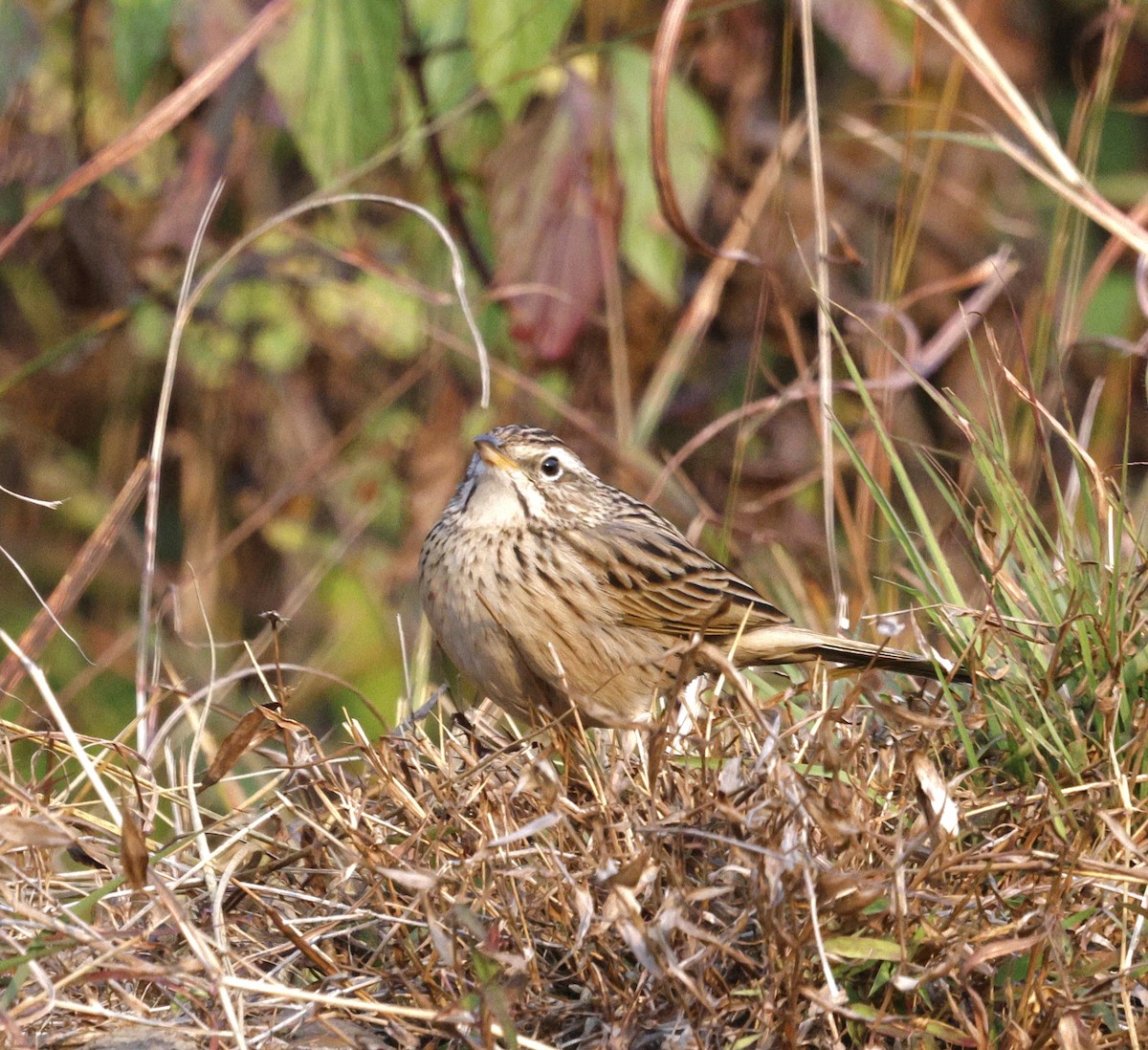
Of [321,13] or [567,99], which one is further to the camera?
[567,99]

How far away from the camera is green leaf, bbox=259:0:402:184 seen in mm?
4129

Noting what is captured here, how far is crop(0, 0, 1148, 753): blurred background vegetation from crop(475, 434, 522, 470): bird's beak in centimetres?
53

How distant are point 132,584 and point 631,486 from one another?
2563mm

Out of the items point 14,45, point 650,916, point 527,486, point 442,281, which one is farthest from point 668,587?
point 14,45

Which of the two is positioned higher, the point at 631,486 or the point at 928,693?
the point at 928,693

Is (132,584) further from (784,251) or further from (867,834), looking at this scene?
(867,834)

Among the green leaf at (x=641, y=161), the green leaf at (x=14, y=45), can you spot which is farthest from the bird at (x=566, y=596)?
the green leaf at (x=14, y=45)

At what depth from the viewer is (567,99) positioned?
Answer: 16.2 ft

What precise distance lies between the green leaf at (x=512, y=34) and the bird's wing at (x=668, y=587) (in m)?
1.18

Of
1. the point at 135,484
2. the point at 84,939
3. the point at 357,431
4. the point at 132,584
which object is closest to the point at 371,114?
the point at 135,484

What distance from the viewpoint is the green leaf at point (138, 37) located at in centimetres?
397

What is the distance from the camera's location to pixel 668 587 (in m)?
3.99

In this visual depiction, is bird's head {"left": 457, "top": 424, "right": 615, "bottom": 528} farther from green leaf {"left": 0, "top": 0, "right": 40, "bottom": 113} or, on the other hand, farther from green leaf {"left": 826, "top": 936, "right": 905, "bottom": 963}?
green leaf {"left": 826, "top": 936, "right": 905, "bottom": 963}

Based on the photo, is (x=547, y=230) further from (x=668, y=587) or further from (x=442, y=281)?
(x=668, y=587)
